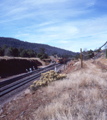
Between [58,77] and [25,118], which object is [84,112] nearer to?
[25,118]

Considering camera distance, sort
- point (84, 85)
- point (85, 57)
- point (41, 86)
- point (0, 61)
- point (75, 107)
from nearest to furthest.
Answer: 1. point (75, 107)
2. point (84, 85)
3. point (41, 86)
4. point (0, 61)
5. point (85, 57)

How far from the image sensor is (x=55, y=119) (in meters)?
3.59

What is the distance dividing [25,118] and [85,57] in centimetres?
5947

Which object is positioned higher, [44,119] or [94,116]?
[94,116]

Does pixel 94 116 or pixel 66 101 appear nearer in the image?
pixel 94 116

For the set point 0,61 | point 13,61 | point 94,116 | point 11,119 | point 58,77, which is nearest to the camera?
point 94,116

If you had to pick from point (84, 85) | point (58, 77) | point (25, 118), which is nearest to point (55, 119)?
point (25, 118)

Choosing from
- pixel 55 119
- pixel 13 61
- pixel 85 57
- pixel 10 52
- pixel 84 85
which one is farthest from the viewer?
pixel 10 52

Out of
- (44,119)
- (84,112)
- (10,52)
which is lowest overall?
(44,119)

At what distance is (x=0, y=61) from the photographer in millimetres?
29938

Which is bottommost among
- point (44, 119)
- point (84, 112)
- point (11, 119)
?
point (11, 119)

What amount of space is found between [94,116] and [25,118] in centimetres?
255

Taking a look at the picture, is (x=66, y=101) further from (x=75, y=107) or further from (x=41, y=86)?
(x=41, y=86)

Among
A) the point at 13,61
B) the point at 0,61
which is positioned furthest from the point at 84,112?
the point at 13,61
